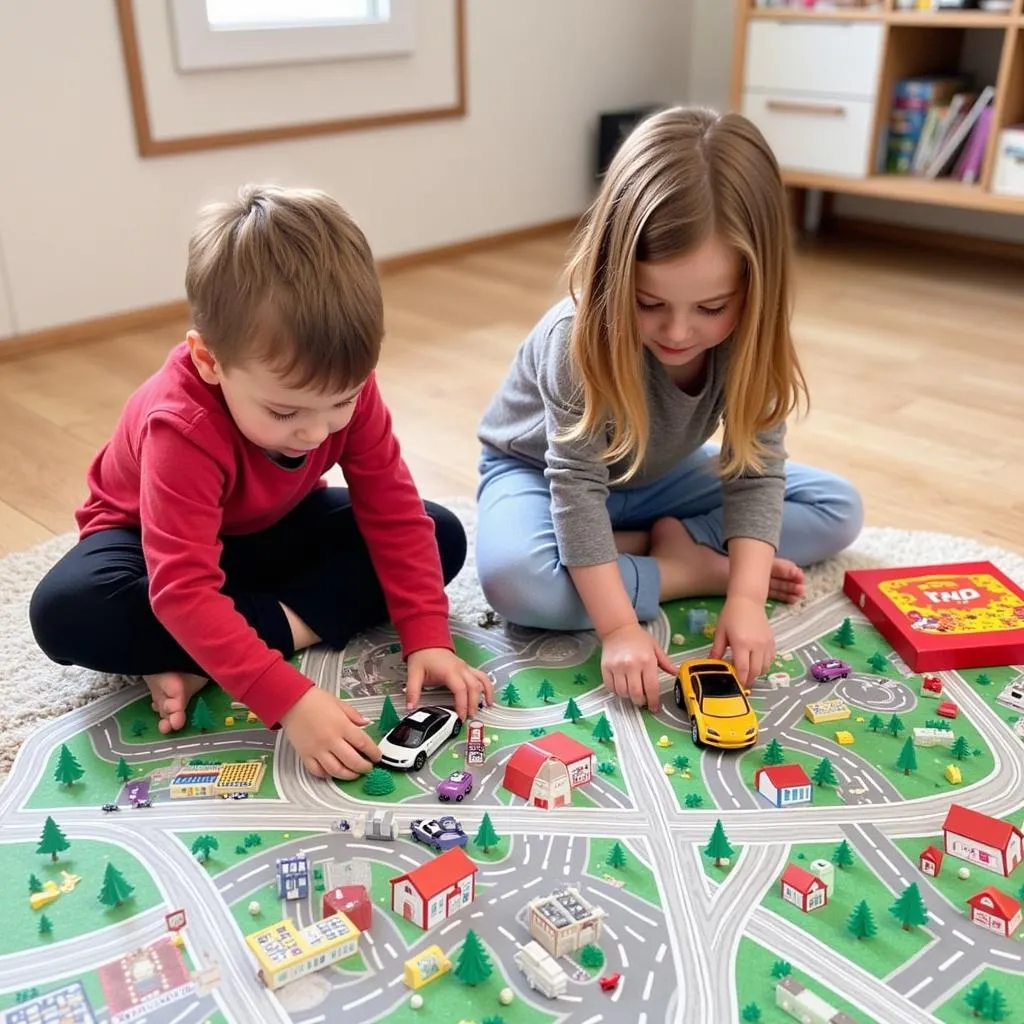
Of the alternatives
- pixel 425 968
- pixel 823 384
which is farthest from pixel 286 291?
pixel 823 384

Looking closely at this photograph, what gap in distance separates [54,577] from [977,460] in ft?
4.01

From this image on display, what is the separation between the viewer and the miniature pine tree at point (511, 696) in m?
1.04

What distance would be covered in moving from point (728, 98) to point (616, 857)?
2452 millimetres

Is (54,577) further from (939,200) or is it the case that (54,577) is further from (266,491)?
(939,200)

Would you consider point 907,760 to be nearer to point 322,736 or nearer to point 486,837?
point 486,837

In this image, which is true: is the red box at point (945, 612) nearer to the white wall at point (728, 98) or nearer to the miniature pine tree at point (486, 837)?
the miniature pine tree at point (486, 837)

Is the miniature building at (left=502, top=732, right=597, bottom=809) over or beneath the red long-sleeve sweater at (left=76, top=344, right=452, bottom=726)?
beneath

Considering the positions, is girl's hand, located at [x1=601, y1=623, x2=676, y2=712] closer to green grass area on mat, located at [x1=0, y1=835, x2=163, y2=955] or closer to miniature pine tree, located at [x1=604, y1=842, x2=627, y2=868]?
miniature pine tree, located at [x1=604, y1=842, x2=627, y2=868]

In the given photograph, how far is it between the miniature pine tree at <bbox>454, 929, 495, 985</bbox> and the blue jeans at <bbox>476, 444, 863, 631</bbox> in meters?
0.44

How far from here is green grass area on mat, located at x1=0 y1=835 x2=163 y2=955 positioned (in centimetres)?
78

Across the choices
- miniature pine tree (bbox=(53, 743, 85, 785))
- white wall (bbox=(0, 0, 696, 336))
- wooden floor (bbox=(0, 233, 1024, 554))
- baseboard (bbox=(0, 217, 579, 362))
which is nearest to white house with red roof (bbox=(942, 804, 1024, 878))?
wooden floor (bbox=(0, 233, 1024, 554))

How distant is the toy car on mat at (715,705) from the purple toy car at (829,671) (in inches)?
3.7

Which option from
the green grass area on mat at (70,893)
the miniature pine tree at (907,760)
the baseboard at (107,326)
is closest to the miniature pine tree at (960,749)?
the miniature pine tree at (907,760)

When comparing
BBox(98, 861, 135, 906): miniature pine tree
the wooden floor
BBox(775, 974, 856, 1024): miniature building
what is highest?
BBox(98, 861, 135, 906): miniature pine tree
